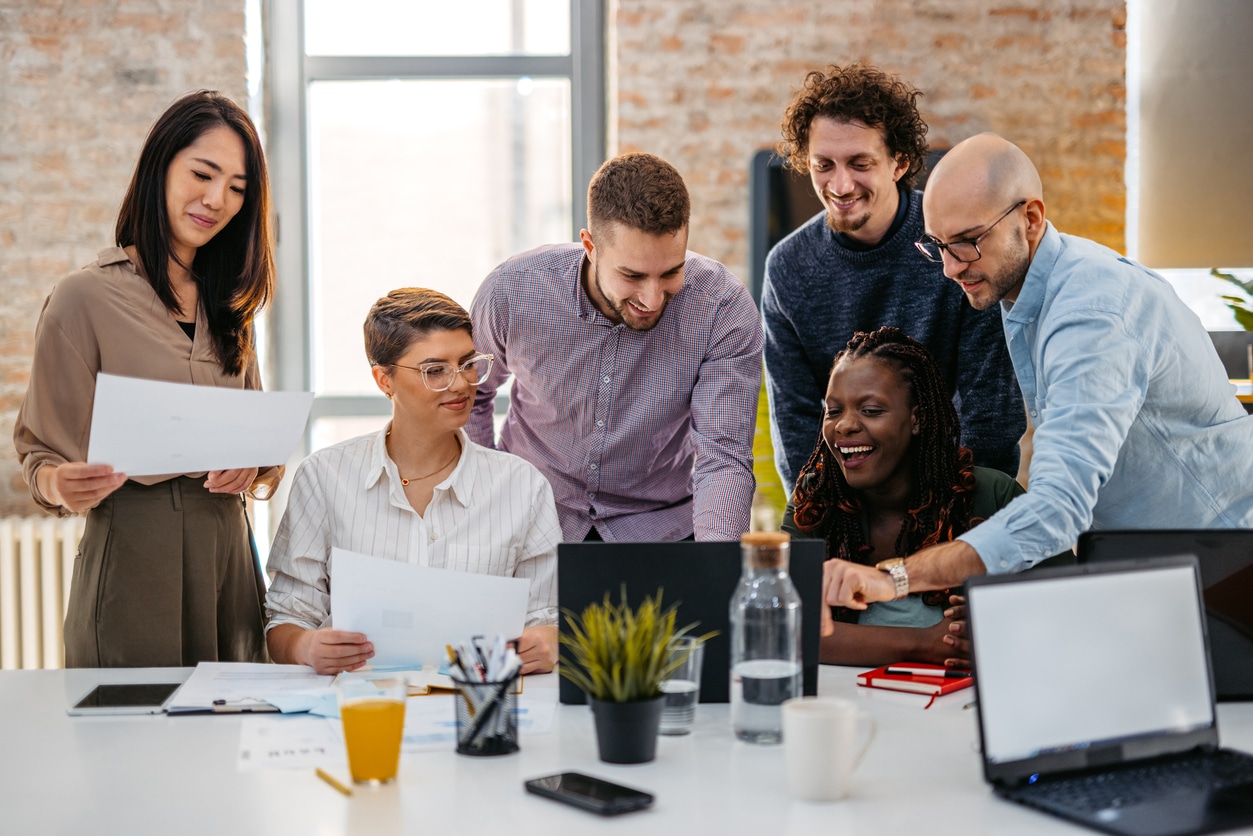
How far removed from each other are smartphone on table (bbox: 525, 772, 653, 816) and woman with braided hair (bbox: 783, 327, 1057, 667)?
3.11 ft

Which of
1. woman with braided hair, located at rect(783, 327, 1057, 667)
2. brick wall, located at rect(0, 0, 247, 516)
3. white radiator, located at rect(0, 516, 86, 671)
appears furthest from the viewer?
brick wall, located at rect(0, 0, 247, 516)

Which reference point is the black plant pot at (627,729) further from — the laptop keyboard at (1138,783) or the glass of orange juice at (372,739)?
the laptop keyboard at (1138,783)

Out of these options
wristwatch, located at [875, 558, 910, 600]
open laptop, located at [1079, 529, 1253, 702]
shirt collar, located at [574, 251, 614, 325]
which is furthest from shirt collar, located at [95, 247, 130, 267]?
open laptop, located at [1079, 529, 1253, 702]

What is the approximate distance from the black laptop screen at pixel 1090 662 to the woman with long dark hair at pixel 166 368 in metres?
1.39

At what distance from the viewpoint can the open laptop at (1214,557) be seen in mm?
1542

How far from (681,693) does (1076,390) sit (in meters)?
0.75

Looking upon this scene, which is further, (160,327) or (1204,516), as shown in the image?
(160,327)

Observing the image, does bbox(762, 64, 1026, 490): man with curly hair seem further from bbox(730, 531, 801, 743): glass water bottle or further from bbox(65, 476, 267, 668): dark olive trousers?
bbox(65, 476, 267, 668): dark olive trousers

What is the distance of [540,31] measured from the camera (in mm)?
4324

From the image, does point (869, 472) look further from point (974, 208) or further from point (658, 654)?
point (658, 654)

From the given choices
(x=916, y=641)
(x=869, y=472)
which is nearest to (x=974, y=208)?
(x=869, y=472)

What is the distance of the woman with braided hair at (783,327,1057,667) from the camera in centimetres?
206

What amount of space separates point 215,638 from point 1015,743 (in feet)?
4.80

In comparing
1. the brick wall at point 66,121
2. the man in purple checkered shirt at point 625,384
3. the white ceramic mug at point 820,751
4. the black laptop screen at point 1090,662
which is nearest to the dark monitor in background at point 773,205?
the man in purple checkered shirt at point 625,384
